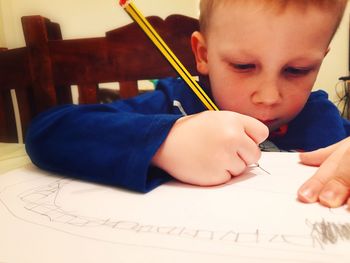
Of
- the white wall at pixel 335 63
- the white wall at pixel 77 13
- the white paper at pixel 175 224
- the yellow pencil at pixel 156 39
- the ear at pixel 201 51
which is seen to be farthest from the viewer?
the white wall at pixel 335 63

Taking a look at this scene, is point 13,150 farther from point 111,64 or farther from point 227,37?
point 227,37

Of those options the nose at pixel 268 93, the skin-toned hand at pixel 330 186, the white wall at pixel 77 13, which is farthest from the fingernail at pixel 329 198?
the white wall at pixel 77 13

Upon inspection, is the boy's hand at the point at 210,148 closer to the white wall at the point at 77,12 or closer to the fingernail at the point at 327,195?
the fingernail at the point at 327,195

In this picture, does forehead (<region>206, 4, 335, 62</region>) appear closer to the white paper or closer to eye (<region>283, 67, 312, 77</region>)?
eye (<region>283, 67, 312, 77</region>)

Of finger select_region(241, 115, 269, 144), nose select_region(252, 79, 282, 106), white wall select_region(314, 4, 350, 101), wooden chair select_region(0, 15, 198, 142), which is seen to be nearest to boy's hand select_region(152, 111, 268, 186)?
finger select_region(241, 115, 269, 144)

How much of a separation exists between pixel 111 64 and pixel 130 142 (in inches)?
15.5

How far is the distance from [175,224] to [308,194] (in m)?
0.11

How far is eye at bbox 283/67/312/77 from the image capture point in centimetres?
48

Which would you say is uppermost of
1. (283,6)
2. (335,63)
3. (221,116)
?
(283,6)

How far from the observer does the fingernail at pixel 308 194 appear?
25cm

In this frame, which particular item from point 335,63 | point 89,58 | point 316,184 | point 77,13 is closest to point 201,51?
point 89,58

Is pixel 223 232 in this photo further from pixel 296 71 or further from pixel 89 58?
pixel 89 58

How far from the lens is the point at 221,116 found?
1.02ft

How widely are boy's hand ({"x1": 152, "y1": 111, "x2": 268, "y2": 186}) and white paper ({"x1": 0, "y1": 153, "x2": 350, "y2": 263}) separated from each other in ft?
0.04
